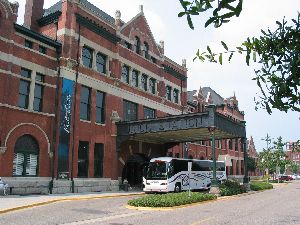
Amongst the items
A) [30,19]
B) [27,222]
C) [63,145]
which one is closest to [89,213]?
[27,222]

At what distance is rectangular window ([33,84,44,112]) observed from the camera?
24.3 meters

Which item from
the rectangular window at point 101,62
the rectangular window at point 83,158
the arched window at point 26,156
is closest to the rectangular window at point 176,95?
the rectangular window at point 101,62

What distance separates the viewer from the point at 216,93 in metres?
62.4

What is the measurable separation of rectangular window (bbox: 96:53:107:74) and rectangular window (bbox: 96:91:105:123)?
1.98m

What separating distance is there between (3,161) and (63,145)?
15.2 ft

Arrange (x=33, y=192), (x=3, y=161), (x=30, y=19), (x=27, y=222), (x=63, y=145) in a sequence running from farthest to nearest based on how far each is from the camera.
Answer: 1. (x=30, y=19)
2. (x=63, y=145)
3. (x=33, y=192)
4. (x=3, y=161)
5. (x=27, y=222)

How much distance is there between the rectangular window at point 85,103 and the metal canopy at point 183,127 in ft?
10.4

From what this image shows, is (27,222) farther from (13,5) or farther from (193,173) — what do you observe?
(193,173)

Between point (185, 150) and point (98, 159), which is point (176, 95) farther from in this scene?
point (98, 159)

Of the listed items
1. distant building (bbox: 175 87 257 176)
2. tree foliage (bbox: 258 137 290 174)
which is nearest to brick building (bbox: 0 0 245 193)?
distant building (bbox: 175 87 257 176)

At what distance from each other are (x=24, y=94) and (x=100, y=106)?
713 centimetres

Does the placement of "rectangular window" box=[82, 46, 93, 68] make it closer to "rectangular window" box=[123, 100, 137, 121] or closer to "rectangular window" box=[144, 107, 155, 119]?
"rectangular window" box=[123, 100, 137, 121]

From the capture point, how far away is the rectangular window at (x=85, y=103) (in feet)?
90.0

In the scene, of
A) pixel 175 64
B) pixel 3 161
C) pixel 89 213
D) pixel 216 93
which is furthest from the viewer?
pixel 216 93
